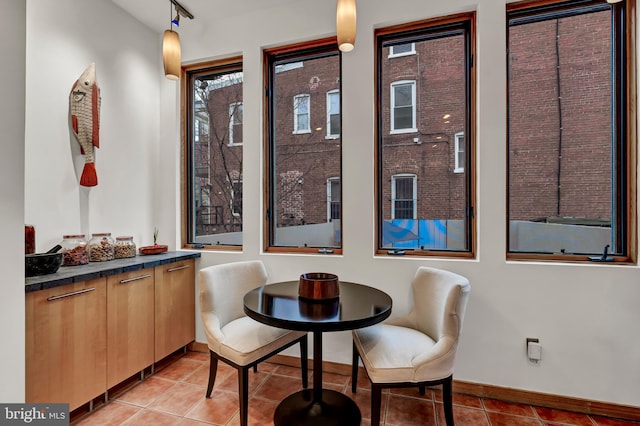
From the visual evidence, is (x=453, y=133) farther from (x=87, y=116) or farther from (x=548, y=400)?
(x=87, y=116)

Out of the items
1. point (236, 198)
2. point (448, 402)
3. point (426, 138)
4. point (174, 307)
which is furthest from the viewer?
point (236, 198)

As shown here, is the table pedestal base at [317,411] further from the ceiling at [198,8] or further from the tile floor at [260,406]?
the ceiling at [198,8]

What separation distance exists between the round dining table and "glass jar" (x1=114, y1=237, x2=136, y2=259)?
1231 millimetres

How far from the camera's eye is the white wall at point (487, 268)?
2.05m

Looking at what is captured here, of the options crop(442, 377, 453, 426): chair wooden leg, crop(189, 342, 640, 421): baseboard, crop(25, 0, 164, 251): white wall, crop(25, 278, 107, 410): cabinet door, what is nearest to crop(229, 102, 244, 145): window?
crop(25, 0, 164, 251): white wall

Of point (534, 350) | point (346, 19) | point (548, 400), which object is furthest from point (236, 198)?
point (548, 400)

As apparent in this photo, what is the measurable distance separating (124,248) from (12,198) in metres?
1.11

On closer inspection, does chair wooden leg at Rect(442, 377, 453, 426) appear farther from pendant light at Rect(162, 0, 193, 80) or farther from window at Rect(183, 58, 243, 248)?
pendant light at Rect(162, 0, 193, 80)

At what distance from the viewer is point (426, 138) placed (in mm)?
2527

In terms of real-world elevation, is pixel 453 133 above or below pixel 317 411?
above

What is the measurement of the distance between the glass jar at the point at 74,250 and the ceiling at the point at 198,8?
2004mm

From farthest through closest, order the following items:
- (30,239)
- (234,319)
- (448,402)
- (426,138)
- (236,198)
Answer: (236,198)
(426,138)
(234,319)
(30,239)
(448,402)

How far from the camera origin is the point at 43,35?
7.20 feet

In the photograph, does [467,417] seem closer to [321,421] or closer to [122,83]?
[321,421]
